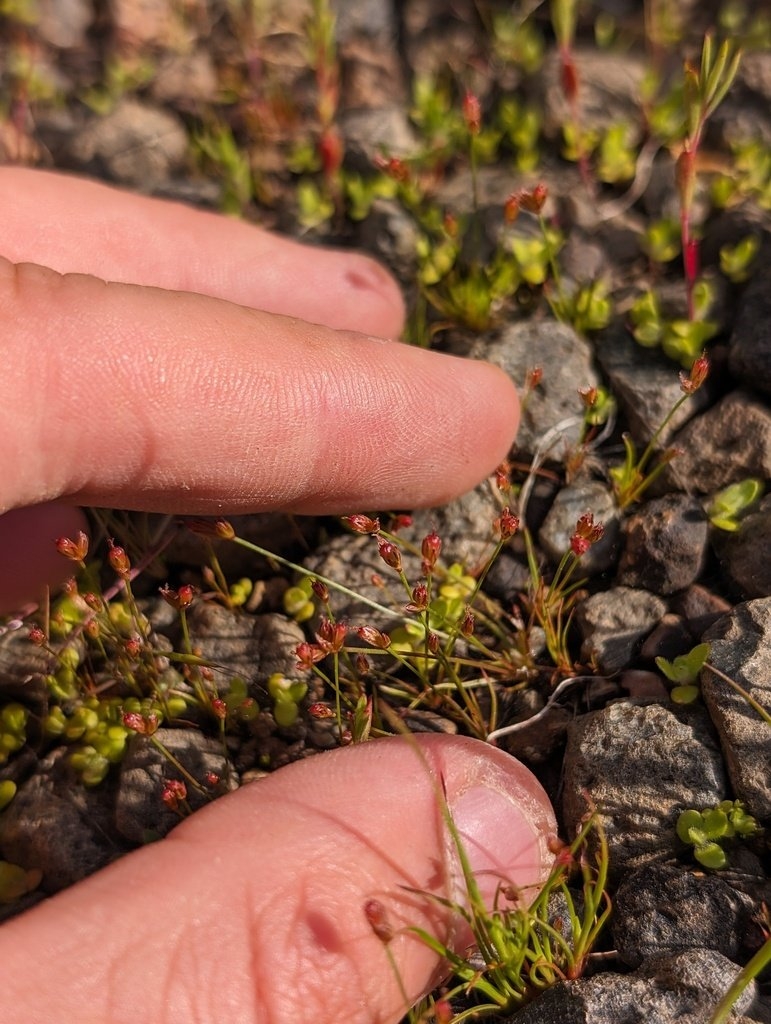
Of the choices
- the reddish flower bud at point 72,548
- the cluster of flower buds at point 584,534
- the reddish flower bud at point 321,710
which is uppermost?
the cluster of flower buds at point 584,534

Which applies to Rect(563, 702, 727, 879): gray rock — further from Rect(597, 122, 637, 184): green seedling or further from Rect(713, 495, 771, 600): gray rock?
Rect(597, 122, 637, 184): green seedling

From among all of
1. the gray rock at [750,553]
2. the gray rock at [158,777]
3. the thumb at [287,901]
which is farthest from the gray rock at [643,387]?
the gray rock at [158,777]

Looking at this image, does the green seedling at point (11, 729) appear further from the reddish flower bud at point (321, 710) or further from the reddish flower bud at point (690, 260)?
the reddish flower bud at point (690, 260)

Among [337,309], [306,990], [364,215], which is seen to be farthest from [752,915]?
[364,215]

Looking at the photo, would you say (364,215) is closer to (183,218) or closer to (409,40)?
(183,218)

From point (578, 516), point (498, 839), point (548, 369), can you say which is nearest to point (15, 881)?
point (498, 839)

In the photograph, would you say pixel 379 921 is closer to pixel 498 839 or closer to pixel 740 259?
pixel 498 839

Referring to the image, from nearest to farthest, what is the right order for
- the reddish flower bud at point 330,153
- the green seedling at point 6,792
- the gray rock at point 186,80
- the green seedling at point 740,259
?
1. the green seedling at point 6,792
2. the green seedling at point 740,259
3. the reddish flower bud at point 330,153
4. the gray rock at point 186,80
